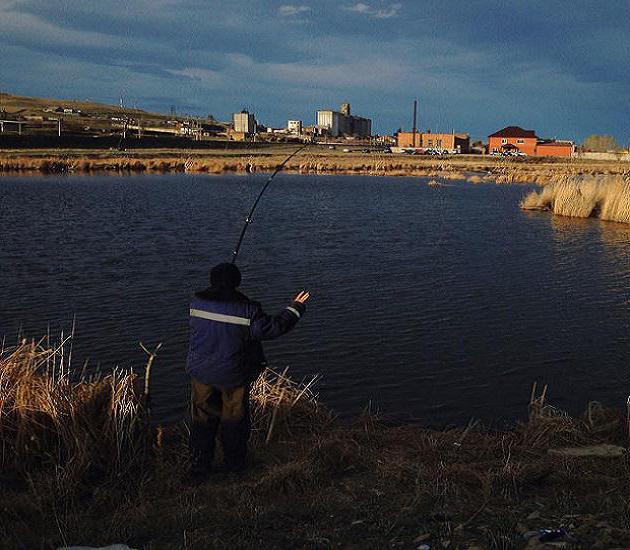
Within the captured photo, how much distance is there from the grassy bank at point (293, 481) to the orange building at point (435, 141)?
12710cm

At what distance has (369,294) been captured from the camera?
14.6 metres

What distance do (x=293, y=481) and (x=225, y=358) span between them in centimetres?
116

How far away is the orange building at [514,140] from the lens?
115m

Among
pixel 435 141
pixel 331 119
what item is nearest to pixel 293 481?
pixel 435 141

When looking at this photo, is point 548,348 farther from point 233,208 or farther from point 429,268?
point 233,208

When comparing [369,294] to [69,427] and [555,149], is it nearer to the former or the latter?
[69,427]

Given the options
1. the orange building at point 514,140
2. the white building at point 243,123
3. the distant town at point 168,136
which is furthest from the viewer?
the white building at point 243,123

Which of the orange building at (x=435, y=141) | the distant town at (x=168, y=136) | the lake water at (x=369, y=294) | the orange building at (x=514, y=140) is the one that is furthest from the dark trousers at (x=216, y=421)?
the orange building at (x=435, y=141)

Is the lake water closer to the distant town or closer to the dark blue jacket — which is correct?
the dark blue jacket

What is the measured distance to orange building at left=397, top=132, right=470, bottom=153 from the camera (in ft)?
433

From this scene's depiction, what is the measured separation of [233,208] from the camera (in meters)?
31.3

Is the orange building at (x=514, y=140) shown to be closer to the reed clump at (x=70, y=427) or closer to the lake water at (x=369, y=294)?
the lake water at (x=369, y=294)

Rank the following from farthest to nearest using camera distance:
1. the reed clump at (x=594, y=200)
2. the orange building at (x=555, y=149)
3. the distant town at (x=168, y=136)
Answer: the orange building at (x=555, y=149) < the distant town at (x=168, y=136) < the reed clump at (x=594, y=200)

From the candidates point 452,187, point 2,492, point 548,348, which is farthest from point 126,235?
point 452,187
